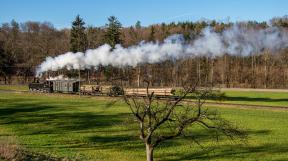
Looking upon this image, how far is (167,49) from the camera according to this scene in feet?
245

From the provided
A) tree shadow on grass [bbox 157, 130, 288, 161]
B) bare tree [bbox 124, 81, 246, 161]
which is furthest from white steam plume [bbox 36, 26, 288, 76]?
bare tree [bbox 124, 81, 246, 161]

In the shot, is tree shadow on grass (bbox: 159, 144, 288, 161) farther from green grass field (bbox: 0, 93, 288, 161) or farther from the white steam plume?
the white steam plume

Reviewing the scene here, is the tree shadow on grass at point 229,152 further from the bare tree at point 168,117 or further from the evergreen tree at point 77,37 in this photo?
the evergreen tree at point 77,37

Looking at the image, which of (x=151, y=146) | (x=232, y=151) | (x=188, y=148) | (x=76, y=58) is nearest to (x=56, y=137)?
(x=188, y=148)

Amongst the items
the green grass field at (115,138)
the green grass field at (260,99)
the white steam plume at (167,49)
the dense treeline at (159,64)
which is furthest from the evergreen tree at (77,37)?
the green grass field at (115,138)

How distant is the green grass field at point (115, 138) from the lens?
22.9 m

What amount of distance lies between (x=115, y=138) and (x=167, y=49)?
47.2 meters

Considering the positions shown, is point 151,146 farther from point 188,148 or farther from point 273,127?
point 273,127

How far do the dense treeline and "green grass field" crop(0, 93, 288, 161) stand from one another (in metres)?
50.1

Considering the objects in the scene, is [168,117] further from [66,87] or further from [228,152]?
[66,87]

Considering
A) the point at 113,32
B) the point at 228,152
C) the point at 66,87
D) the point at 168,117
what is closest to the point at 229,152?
the point at 228,152

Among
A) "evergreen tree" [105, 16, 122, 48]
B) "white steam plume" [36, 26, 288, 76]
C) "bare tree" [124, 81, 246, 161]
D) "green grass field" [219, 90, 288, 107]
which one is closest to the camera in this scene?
"bare tree" [124, 81, 246, 161]

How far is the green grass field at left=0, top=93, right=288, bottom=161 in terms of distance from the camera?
22.9 m

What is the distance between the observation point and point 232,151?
2358 cm
